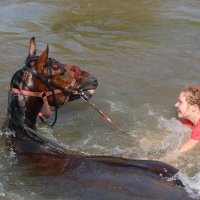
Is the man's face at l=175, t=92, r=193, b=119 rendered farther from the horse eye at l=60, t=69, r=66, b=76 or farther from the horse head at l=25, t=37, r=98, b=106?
the horse eye at l=60, t=69, r=66, b=76

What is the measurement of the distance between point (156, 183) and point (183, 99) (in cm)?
197

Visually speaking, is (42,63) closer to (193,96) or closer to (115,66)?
(193,96)

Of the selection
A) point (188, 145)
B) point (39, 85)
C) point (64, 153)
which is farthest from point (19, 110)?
point (188, 145)

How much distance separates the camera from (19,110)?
14.6 feet

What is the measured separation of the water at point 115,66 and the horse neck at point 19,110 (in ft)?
1.05

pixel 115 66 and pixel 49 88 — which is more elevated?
pixel 49 88

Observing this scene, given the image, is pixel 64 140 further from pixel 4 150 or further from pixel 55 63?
pixel 55 63

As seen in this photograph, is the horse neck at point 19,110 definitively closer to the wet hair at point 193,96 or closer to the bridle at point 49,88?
the bridle at point 49,88

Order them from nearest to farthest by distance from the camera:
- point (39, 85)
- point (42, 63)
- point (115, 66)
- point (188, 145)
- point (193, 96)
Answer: point (42, 63) → point (39, 85) → point (188, 145) → point (193, 96) → point (115, 66)

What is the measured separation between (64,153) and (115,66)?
406cm

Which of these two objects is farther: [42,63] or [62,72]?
[62,72]

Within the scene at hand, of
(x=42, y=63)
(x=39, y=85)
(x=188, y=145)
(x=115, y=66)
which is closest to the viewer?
(x=42, y=63)

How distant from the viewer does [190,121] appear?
19.0 ft

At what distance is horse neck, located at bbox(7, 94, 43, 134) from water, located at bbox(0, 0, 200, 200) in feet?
1.05
